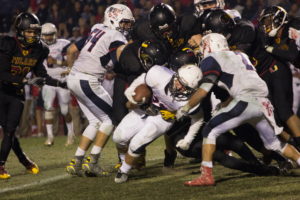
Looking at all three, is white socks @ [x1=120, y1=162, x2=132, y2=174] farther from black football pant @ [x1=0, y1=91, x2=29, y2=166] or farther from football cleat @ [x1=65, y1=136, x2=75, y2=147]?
football cleat @ [x1=65, y1=136, x2=75, y2=147]

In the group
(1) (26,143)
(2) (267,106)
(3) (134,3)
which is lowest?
(1) (26,143)

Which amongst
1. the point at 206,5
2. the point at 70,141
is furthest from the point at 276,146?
the point at 70,141

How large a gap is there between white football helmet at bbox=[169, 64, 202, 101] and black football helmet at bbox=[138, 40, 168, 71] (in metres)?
0.39

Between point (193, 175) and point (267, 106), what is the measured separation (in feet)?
3.81

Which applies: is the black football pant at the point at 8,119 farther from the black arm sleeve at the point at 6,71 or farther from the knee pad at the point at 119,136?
the knee pad at the point at 119,136

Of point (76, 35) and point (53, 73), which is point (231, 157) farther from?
point (76, 35)

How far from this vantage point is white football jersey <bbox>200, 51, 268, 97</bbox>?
→ 20.3ft

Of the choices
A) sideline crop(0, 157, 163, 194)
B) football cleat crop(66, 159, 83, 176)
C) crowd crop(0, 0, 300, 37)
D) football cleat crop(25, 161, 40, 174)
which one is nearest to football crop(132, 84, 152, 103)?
football cleat crop(66, 159, 83, 176)

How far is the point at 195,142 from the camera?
265 inches

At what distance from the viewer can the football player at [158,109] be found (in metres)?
6.28

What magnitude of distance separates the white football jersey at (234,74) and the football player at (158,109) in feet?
0.60

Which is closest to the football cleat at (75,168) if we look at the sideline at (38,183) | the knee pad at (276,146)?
the sideline at (38,183)

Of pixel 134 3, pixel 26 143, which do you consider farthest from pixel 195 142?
pixel 134 3

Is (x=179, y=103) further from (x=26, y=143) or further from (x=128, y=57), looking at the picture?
(x=26, y=143)
